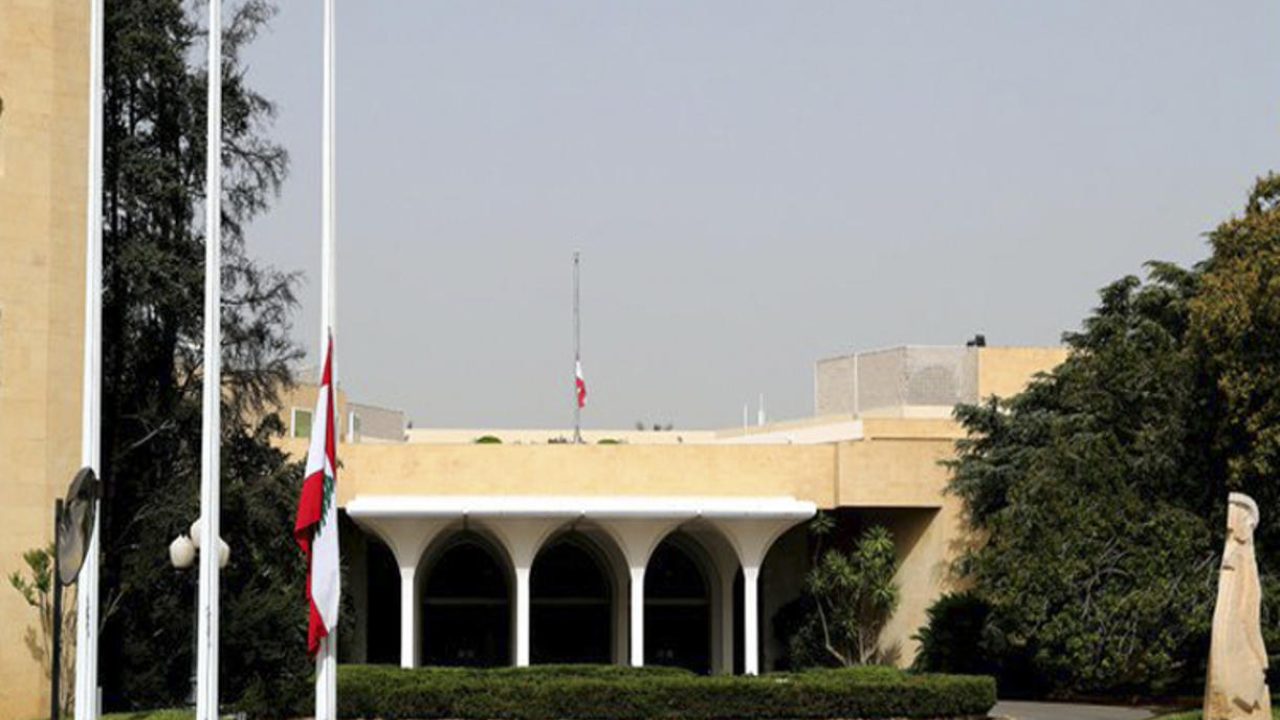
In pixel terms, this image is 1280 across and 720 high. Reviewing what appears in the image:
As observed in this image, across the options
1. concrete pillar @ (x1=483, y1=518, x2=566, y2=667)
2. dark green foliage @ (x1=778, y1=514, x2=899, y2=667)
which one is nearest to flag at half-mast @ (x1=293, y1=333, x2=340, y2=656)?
concrete pillar @ (x1=483, y1=518, x2=566, y2=667)

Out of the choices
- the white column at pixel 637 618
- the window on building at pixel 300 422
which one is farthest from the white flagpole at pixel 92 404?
the window on building at pixel 300 422

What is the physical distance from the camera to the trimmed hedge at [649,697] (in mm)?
35781

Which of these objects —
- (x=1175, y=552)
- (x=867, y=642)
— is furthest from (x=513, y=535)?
(x=1175, y=552)

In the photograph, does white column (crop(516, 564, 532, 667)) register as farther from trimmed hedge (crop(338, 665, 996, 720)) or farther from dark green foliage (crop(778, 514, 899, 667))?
trimmed hedge (crop(338, 665, 996, 720))

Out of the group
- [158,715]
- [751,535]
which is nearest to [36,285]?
[158,715]

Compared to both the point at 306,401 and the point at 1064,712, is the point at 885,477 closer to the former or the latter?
the point at 1064,712

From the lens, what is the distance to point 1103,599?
A: 35844 millimetres

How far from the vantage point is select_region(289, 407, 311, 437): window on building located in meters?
60.0

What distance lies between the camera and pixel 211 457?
900 inches

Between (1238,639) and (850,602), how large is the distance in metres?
24.0

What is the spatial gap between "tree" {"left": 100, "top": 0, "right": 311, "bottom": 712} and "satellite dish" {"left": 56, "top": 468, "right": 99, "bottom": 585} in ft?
46.5

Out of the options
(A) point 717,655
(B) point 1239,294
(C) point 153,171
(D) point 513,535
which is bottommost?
(A) point 717,655

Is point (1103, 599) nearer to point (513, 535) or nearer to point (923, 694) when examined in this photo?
point (923, 694)

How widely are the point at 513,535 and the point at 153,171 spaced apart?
13766 mm
